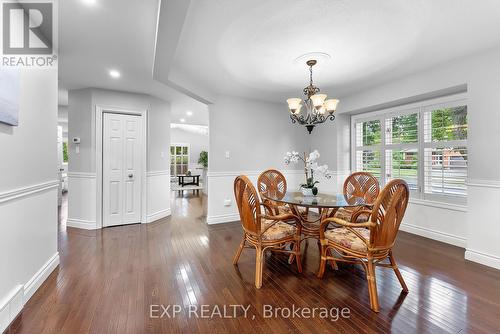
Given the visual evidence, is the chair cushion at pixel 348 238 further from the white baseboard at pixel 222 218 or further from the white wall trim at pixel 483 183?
the white baseboard at pixel 222 218

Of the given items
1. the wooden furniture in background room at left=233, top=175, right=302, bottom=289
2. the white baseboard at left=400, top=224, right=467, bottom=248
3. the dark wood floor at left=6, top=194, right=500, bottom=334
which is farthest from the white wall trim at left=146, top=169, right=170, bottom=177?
the white baseboard at left=400, top=224, right=467, bottom=248

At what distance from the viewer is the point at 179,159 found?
10.5m

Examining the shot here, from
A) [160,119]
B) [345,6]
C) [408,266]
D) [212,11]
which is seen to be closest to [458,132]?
[408,266]

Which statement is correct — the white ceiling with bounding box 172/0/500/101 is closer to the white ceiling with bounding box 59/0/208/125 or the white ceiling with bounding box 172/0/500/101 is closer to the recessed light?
the white ceiling with bounding box 59/0/208/125

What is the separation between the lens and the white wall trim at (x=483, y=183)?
2594 mm

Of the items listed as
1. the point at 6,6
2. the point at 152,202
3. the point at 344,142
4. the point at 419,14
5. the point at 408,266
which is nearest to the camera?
the point at 6,6

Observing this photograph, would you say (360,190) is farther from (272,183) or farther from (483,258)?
(483,258)

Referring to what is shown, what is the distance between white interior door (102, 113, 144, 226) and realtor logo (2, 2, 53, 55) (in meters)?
1.85

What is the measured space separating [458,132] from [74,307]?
4771 millimetres

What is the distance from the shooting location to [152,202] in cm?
441

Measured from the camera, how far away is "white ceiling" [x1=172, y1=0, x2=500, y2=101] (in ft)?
6.21

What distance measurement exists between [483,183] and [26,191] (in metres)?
4.62

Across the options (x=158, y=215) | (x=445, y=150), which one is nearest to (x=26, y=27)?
(x=158, y=215)

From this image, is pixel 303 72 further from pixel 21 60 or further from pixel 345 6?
pixel 21 60
